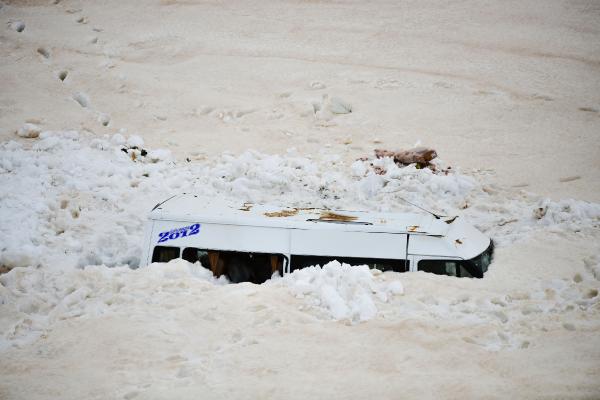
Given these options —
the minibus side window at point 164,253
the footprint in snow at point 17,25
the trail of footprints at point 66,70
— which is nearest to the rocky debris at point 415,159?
the minibus side window at point 164,253

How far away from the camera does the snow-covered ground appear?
18.6 ft

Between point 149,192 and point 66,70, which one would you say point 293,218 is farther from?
point 66,70

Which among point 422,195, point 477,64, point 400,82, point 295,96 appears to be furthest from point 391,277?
point 477,64

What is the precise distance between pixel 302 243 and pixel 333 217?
2.00ft

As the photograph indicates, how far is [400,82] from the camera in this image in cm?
1756

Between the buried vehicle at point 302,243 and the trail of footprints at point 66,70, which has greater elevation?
the trail of footprints at point 66,70

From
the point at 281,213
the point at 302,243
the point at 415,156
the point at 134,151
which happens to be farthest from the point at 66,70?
the point at 302,243

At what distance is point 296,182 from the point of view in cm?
1198

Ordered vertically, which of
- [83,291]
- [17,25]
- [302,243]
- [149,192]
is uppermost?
[17,25]

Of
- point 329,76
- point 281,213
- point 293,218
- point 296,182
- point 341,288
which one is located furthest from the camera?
point 329,76

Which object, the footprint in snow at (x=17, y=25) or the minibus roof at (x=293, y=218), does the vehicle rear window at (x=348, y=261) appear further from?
the footprint in snow at (x=17, y=25)

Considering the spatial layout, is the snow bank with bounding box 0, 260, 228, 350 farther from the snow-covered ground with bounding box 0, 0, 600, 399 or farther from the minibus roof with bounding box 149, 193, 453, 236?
the minibus roof with bounding box 149, 193, 453, 236

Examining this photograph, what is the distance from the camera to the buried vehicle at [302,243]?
6.75m

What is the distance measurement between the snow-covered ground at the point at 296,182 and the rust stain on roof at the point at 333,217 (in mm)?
771
